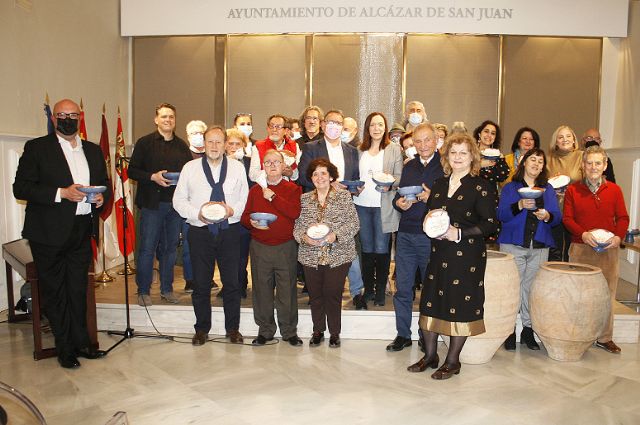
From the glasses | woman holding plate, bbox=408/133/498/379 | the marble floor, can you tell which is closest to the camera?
the marble floor

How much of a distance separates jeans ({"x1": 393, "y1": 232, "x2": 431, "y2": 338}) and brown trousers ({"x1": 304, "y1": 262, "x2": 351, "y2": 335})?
42 centimetres

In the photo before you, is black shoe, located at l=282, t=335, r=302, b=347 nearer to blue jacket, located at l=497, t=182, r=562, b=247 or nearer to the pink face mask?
the pink face mask

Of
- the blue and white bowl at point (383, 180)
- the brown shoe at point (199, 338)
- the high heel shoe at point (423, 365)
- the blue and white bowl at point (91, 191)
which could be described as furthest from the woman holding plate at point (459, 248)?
the blue and white bowl at point (91, 191)

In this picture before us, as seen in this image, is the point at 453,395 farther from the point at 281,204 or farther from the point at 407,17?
the point at 407,17

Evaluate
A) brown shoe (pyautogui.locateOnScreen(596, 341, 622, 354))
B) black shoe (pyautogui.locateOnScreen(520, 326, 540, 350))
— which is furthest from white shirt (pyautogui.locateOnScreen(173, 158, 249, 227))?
brown shoe (pyautogui.locateOnScreen(596, 341, 622, 354))

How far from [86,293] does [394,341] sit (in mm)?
2417

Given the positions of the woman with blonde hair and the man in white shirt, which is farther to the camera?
the woman with blonde hair

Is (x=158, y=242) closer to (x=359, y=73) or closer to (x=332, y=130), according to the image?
(x=332, y=130)

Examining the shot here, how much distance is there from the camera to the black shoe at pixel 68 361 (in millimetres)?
4258

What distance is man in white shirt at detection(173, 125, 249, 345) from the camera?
4.62 meters

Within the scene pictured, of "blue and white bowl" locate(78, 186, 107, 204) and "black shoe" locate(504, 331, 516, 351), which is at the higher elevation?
"blue and white bowl" locate(78, 186, 107, 204)

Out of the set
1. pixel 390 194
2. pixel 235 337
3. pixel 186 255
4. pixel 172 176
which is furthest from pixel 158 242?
pixel 390 194

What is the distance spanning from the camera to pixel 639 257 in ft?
21.9

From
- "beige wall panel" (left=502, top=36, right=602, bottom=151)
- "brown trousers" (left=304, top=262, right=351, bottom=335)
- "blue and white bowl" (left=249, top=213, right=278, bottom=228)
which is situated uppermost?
"beige wall panel" (left=502, top=36, right=602, bottom=151)
